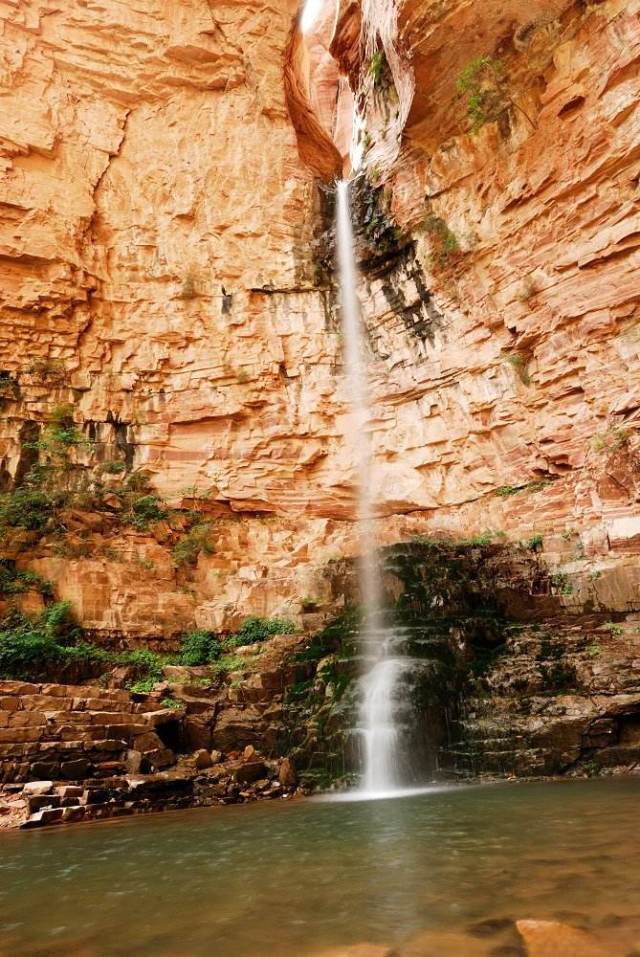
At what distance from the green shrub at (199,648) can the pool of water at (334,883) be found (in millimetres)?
7450

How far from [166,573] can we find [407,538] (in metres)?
6.42

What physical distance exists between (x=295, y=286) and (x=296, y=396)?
11.9 ft

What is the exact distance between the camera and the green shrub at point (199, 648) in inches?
555

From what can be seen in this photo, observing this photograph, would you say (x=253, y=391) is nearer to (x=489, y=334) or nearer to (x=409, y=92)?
(x=489, y=334)

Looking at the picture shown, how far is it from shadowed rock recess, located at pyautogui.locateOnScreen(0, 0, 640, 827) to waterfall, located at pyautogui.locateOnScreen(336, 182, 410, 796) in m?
0.31

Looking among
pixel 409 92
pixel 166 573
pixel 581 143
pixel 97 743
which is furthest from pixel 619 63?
pixel 97 743

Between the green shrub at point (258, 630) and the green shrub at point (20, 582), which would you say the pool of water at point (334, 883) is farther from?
the green shrub at point (20, 582)

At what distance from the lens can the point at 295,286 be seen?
770 inches

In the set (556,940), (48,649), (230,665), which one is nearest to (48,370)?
(48,649)

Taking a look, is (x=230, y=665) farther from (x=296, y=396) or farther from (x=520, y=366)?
(x=520, y=366)

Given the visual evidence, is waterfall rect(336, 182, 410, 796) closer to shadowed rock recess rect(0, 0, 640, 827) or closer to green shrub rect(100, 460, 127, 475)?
shadowed rock recess rect(0, 0, 640, 827)

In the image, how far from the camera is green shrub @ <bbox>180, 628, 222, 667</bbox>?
46.3ft

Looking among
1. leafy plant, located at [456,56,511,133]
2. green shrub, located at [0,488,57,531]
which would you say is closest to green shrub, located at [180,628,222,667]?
green shrub, located at [0,488,57,531]

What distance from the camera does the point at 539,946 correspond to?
245 cm
